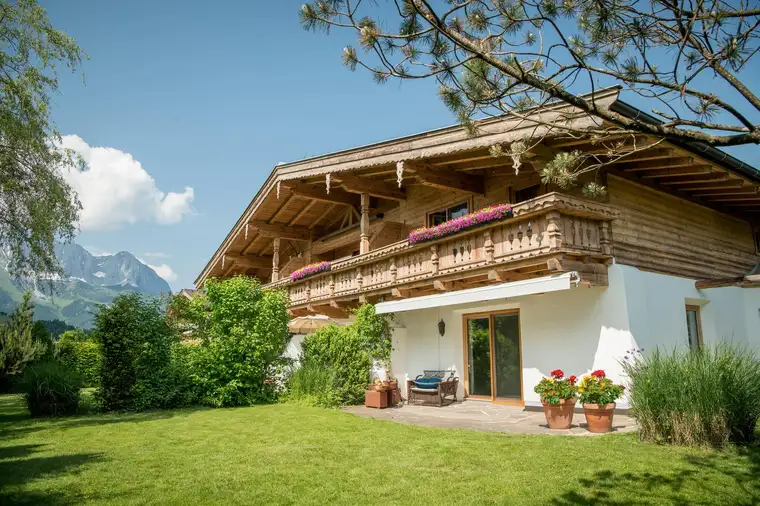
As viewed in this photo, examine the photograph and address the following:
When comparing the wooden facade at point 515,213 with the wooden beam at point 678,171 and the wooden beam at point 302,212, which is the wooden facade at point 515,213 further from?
the wooden beam at point 302,212

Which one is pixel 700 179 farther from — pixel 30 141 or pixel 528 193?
pixel 30 141

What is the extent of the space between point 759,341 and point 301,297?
13448 mm

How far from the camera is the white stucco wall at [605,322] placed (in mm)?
10102

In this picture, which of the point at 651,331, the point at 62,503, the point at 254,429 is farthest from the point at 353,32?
the point at 651,331

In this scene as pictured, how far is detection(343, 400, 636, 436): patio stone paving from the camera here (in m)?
8.52

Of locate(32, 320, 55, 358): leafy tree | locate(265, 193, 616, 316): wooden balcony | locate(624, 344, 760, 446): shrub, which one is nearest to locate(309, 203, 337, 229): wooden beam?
locate(265, 193, 616, 316): wooden balcony

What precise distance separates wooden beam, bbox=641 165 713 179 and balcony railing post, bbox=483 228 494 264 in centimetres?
448

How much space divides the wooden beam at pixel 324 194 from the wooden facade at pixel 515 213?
0.15ft

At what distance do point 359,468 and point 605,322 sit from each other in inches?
256

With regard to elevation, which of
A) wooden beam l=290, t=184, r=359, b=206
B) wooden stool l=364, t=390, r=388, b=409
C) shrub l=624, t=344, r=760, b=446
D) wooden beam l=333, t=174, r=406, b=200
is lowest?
wooden stool l=364, t=390, r=388, b=409

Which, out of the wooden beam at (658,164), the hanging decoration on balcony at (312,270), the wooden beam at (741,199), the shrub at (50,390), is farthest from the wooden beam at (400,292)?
the wooden beam at (741,199)

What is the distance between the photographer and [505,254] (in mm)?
10281

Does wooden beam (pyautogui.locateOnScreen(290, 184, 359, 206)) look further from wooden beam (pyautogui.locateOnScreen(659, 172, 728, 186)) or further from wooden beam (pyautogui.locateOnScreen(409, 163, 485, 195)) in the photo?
wooden beam (pyautogui.locateOnScreen(659, 172, 728, 186))

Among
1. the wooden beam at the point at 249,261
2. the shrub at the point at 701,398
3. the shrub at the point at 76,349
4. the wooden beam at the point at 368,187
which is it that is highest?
the wooden beam at the point at 368,187
